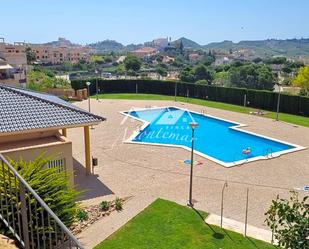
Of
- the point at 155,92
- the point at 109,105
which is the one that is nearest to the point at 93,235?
the point at 109,105

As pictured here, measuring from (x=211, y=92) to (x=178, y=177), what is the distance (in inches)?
1089

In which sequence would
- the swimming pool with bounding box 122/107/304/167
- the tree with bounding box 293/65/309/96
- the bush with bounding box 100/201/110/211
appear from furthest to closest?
the tree with bounding box 293/65/309/96 < the swimming pool with bounding box 122/107/304/167 < the bush with bounding box 100/201/110/211

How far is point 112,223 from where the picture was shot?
13156 millimetres

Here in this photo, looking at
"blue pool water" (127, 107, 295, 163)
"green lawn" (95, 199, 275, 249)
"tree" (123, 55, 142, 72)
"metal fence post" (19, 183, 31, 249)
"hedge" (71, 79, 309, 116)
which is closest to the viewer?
"metal fence post" (19, 183, 31, 249)

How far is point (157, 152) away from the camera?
23.3 m

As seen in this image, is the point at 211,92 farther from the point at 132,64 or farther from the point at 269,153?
the point at 132,64

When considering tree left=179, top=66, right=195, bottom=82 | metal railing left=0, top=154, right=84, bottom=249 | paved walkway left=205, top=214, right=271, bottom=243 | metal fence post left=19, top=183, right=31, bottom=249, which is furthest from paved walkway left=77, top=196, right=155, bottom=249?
tree left=179, top=66, right=195, bottom=82

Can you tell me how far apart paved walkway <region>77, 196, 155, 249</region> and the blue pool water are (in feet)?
29.2

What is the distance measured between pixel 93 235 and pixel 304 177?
12093 millimetres

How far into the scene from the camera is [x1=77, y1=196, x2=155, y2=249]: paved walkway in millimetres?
11992

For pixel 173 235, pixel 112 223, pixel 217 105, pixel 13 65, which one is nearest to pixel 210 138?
pixel 217 105

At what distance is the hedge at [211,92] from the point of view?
3582 centimetres

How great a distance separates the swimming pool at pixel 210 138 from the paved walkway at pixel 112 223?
24.4ft

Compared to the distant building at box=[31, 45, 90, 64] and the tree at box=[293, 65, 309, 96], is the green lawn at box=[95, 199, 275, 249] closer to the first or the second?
the tree at box=[293, 65, 309, 96]
